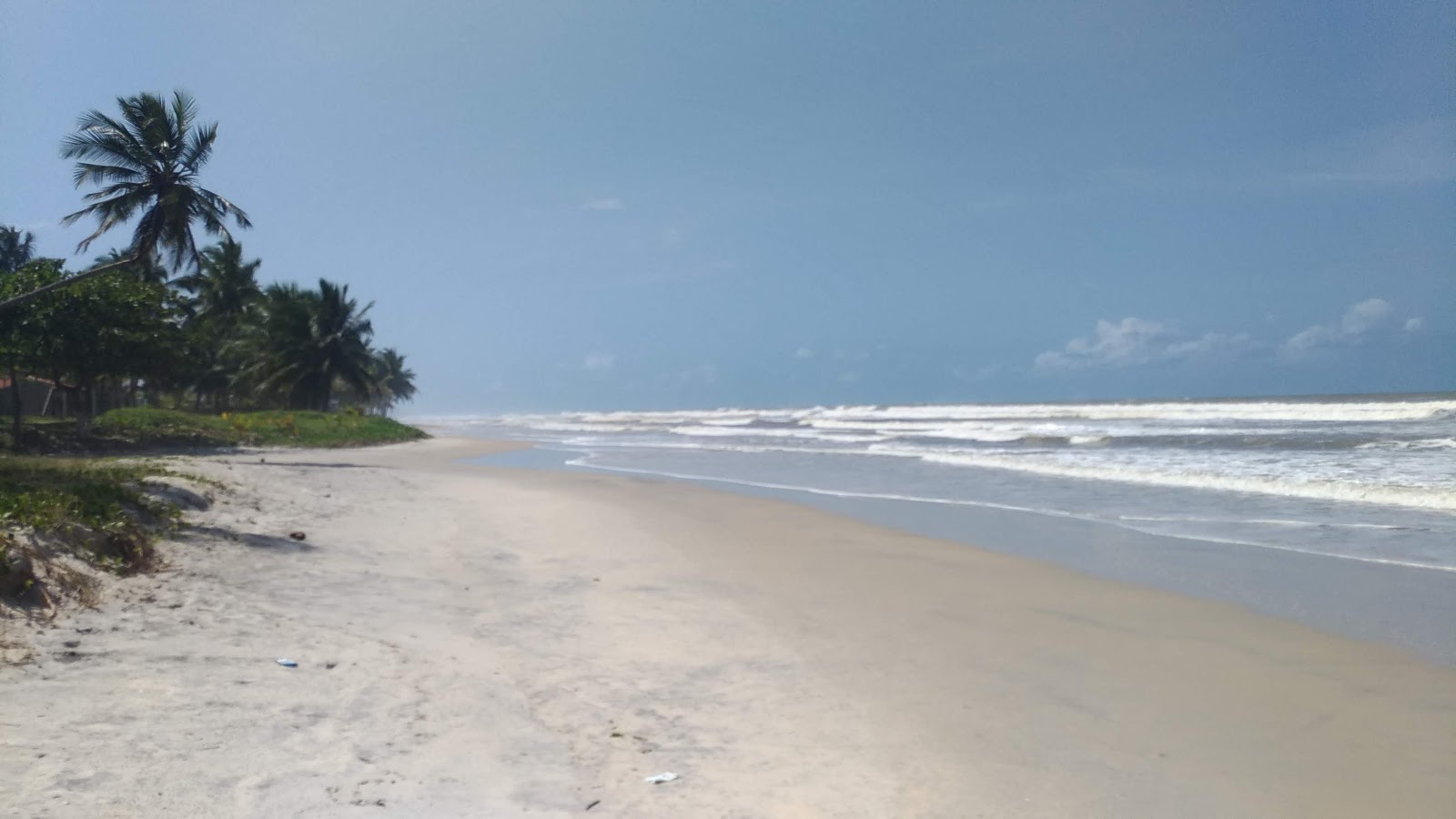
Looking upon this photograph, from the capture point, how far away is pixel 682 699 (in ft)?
16.2

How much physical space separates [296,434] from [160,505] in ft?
71.9

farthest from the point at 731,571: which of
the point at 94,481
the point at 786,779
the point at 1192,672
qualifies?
the point at 94,481

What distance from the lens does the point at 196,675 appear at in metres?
4.25

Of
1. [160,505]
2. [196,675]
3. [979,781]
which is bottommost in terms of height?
[979,781]

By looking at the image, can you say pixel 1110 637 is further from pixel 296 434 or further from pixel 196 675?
pixel 296 434

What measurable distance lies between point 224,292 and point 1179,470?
45678 mm

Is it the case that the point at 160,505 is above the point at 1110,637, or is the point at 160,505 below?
above

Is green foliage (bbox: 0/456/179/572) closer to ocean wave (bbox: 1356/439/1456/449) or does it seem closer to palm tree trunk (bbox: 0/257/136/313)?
palm tree trunk (bbox: 0/257/136/313)

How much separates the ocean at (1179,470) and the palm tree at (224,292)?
68.7 ft

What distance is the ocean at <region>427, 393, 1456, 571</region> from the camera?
11078 mm

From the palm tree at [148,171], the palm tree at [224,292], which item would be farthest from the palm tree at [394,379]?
the palm tree at [148,171]

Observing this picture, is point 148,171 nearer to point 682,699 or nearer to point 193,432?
point 193,432


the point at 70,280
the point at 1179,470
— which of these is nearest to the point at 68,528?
the point at 70,280

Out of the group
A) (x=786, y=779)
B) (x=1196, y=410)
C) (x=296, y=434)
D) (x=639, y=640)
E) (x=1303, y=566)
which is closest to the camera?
(x=786, y=779)
